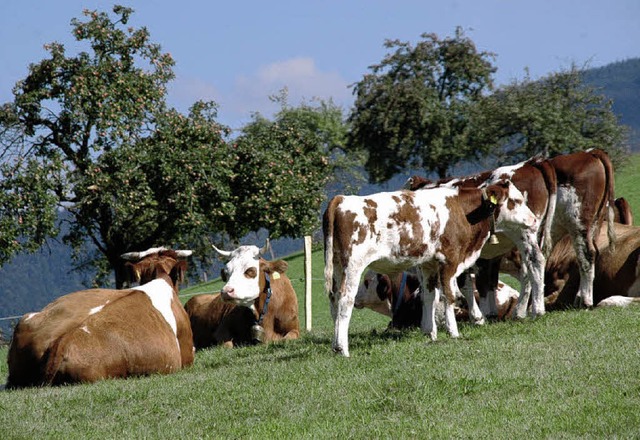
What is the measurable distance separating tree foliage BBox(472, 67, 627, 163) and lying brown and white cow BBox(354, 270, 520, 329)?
49483 mm

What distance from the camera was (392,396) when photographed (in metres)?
8.75

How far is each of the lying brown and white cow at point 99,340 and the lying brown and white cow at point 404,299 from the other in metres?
4.03

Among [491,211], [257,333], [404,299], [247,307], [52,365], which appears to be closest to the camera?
[52,365]

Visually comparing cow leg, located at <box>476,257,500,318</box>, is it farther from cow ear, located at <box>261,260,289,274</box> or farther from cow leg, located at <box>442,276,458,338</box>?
cow ear, located at <box>261,260,289,274</box>

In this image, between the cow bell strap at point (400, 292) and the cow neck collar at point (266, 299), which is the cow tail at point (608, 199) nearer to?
the cow bell strap at point (400, 292)

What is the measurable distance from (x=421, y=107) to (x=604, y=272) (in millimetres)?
52507

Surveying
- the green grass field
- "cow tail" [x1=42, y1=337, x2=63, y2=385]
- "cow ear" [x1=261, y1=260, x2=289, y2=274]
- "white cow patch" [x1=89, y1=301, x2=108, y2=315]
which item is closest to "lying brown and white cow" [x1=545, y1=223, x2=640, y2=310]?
the green grass field

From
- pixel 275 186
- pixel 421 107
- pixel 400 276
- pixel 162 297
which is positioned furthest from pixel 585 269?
pixel 421 107

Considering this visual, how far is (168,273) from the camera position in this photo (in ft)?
46.7

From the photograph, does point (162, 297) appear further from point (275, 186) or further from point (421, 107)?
point (421, 107)

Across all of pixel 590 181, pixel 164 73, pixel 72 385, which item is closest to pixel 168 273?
pixel 72 385

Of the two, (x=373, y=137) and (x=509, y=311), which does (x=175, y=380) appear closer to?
(x=509, y=311)

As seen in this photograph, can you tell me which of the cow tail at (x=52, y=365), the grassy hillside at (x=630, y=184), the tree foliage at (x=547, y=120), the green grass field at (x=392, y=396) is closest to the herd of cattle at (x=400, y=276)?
the cow tail at (x=52, y=365)

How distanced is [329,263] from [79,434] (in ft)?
13.6
